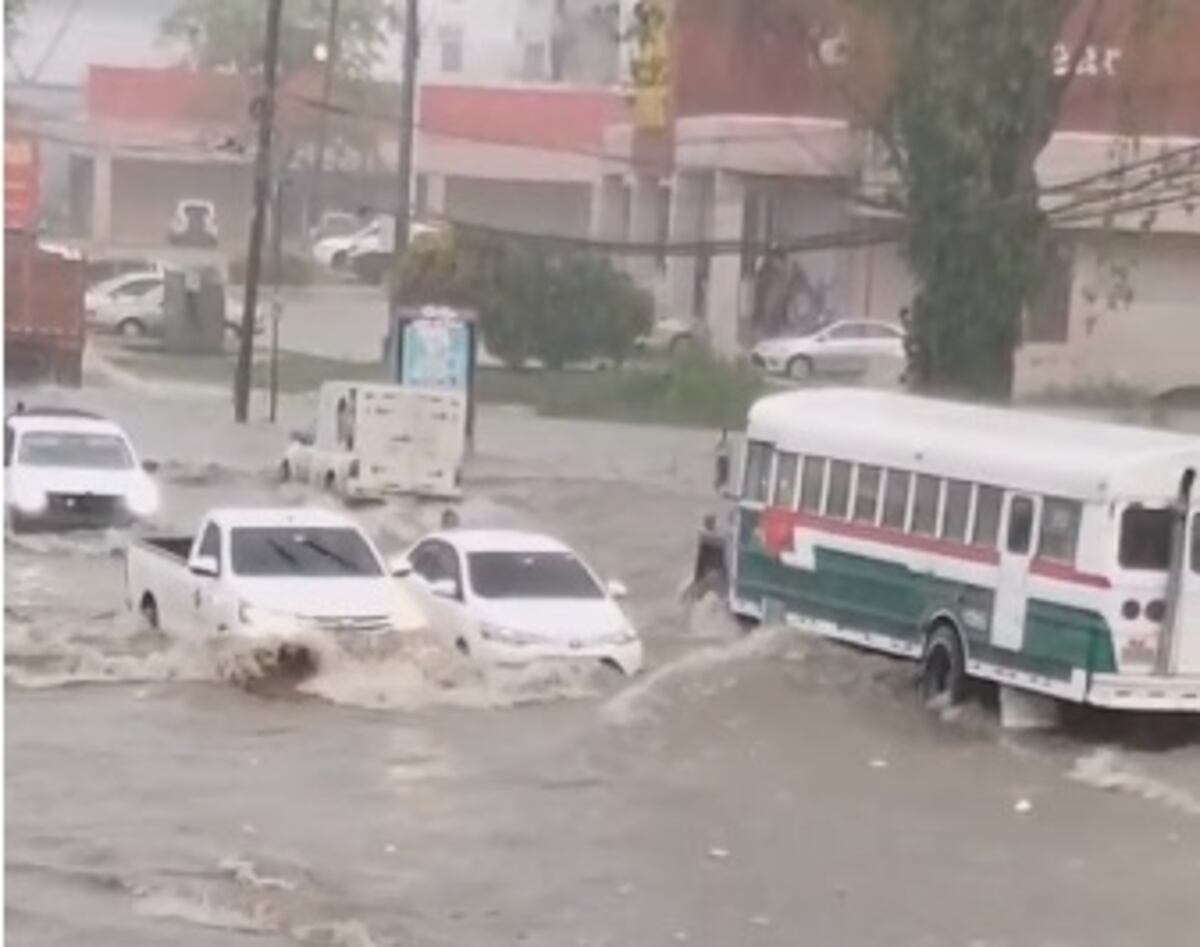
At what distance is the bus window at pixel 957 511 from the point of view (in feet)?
53.6

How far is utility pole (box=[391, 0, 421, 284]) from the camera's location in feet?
125

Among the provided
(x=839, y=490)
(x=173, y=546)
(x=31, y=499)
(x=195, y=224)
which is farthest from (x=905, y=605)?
(x=195, y=224)

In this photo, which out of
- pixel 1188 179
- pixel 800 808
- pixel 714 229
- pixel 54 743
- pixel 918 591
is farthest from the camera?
pixel 714 229

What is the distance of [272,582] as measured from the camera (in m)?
17.6

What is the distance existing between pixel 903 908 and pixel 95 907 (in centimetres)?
308

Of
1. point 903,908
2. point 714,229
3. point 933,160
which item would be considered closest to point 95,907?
point 903,908

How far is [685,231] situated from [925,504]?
24.5 meters

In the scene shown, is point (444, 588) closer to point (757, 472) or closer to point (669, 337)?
point (757, 472)

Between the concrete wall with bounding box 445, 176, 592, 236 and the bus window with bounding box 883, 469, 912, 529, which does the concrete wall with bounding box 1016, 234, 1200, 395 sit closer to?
the concrete wall with bounding box 445, 176, 592, 236

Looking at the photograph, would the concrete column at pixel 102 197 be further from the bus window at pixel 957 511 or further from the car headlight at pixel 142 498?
the bus window at pixel 957 511

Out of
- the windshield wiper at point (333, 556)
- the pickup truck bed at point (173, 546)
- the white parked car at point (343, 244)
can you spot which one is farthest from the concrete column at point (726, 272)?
the windshield wiper at point (333, 556)

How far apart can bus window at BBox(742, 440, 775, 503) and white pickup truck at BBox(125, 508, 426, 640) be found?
7.67ft

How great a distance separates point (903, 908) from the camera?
11242 mm

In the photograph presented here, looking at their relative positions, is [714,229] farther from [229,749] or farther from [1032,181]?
[229,749]
